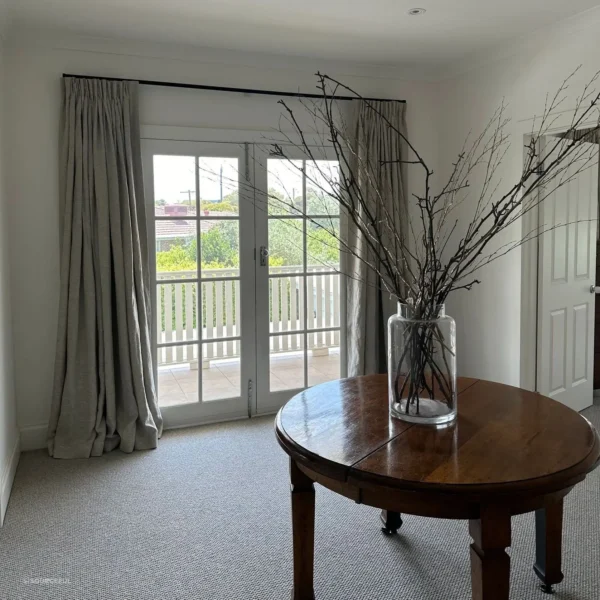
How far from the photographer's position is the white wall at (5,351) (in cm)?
286

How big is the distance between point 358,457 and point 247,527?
3.98 ft

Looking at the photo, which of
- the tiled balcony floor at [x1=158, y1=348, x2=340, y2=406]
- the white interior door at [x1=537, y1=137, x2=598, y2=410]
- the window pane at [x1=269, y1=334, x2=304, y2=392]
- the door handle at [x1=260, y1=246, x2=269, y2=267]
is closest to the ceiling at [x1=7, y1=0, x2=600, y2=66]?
the white interior door at [x1=537, y1=137, x2=598, y2=410]

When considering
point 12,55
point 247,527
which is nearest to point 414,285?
point 247,527

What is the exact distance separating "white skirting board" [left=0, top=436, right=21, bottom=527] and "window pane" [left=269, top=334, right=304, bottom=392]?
5.48 feet

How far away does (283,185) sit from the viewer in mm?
3887

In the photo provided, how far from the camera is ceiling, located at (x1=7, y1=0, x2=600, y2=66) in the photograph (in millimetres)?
2922

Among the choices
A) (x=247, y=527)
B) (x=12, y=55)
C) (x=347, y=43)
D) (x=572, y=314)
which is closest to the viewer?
(x=247, y=527)

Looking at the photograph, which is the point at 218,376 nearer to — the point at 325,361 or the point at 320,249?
the point at 325,361

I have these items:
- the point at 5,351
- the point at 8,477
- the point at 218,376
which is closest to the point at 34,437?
the point at 8,477

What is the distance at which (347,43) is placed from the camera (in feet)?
11.7

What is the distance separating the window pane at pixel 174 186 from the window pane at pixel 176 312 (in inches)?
19.3

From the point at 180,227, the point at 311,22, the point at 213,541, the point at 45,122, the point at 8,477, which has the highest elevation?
the point at 311,22

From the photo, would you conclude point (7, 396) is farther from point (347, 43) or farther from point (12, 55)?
point (347, 43)

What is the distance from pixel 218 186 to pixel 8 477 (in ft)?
6.91
